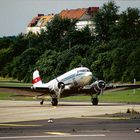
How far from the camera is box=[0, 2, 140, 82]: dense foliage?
99.1 metres

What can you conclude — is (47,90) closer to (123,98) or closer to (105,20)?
(123,98)

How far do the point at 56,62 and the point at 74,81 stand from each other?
218 ft

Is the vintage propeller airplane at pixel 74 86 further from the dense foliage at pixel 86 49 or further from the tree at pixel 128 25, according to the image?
the tree at pixel 128 25

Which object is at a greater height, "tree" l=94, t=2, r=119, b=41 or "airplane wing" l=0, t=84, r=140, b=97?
"tree" l=94, t=2, r=119, b=41

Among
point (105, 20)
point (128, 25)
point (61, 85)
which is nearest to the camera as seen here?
point (61, 85)

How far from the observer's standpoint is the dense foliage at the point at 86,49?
3900 inches

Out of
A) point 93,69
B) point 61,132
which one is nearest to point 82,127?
point 61,132

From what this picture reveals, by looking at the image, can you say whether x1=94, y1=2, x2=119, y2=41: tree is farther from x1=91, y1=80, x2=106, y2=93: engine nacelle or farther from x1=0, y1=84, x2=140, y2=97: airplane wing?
x1=91, y1=80, x2=106, y2=93: engine nacelle

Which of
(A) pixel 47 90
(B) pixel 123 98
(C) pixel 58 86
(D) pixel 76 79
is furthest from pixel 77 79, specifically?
(B) pixel 123 98

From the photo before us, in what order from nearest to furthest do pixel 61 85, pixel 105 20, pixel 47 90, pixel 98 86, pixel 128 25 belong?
pixel 61 85
pixel 98 86
pixel 47 90
pixel 128 25
pixel 105 20

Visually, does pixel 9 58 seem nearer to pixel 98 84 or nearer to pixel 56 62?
pixel 56 62

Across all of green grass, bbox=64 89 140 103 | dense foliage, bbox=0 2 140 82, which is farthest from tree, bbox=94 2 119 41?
green grass, bbox=64 89 140 103

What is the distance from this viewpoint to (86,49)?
118m

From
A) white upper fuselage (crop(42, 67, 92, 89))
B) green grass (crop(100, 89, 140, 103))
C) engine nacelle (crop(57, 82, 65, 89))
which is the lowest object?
green grass (crop(100, 89, 140, 103))
